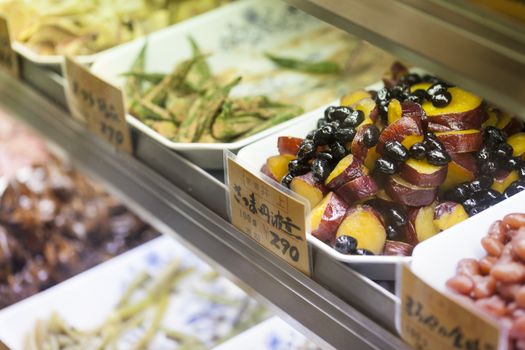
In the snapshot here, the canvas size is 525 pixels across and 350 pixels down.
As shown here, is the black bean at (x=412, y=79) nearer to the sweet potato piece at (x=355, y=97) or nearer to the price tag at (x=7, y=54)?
the sweet potato piece at (x=355, y=97)

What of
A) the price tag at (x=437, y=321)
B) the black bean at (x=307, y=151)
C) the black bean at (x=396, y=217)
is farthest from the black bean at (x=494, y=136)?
the price tag at (x=437, y=321)

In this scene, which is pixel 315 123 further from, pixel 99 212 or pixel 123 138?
pixel 99 212

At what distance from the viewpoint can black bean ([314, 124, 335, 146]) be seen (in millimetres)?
1593

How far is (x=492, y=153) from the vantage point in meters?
1.53

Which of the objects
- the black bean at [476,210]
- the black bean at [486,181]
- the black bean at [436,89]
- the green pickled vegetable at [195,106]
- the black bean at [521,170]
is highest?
the black bean at [436,89]

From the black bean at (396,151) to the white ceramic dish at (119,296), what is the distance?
0.81 meters

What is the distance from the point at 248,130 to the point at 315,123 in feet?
0.61

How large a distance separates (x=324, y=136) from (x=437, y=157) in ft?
0.77

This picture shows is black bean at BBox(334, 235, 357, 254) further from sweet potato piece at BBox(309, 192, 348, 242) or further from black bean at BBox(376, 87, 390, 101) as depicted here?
black bean at BBox(376, 87, 390, 101)

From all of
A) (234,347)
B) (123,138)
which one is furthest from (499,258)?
(123,138)

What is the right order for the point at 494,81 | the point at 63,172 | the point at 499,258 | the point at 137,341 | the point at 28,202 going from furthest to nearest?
the point at 63,172 < the point at 28,202 < the point at 137,341 < the point at 499,258 < the point at 494,81

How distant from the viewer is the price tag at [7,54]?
2236mm

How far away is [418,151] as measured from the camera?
1470 millimetres

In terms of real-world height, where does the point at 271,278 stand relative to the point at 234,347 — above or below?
above
